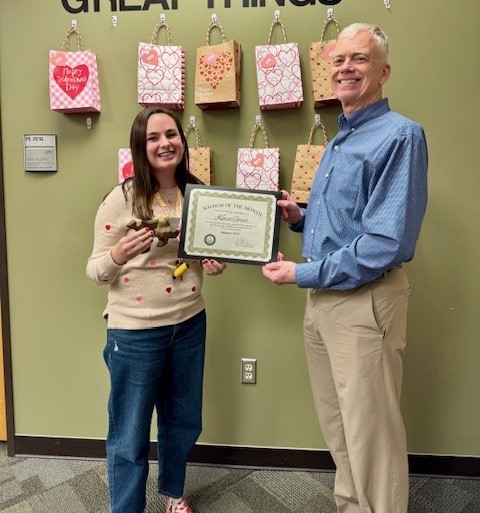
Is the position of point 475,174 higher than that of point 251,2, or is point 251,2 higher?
point 251,2

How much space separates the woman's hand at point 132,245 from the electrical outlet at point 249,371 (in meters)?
0.85

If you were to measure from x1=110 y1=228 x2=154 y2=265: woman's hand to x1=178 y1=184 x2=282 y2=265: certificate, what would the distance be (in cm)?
12

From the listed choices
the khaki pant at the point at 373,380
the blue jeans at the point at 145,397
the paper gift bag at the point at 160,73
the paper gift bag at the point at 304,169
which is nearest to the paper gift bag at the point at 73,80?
the paper gift bag at the point at 160,73

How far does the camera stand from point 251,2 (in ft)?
5.74

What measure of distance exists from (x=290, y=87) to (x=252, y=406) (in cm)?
138

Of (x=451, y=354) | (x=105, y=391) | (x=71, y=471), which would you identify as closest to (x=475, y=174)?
(x=451, y=354)

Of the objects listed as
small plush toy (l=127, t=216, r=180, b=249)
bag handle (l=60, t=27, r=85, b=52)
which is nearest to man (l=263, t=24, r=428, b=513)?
small plush toy (l=127, t=216, r=180, b=249)

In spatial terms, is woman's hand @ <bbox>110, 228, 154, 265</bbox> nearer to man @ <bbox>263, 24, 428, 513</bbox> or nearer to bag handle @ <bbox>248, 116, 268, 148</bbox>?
man @ <bbox>263, 24, 428, 513</bbox>

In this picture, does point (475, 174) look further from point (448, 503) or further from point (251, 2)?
point (448, 503)

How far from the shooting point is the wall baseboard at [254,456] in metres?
1.92

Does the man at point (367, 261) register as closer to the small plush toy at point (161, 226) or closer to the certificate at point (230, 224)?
the certificate at point (230, 224)

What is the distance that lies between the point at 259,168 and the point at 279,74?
37 cm

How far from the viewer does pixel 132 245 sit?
1286 mm

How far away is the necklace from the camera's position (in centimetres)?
143
